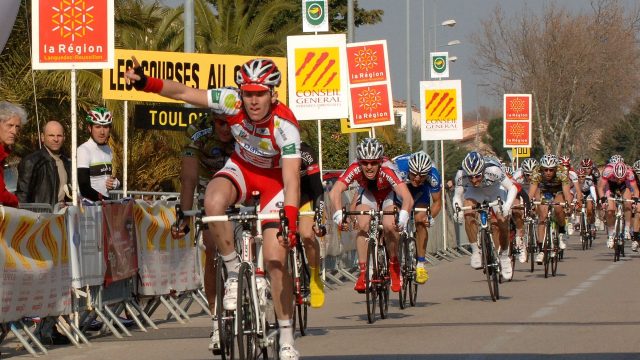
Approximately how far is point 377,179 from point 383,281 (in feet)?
3.99

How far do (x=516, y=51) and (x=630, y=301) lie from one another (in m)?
59.2

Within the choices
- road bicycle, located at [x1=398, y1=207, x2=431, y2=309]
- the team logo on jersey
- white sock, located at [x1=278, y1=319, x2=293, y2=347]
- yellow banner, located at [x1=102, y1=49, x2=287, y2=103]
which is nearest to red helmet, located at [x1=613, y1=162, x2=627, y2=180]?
yellow banner, located at [x1=102, y1=49, x2=287, y2=103]

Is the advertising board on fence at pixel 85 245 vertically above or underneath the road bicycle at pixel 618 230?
above

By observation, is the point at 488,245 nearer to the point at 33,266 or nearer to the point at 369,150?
the point at 369,150

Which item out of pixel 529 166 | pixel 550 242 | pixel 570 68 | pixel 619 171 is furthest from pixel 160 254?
pixel 570 68

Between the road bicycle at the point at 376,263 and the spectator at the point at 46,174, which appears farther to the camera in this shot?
the road bicycle at the point at 376,263

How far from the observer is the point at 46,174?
1373cm

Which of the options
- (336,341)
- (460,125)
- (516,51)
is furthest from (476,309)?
(516,51)

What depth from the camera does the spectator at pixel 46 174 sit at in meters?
13.6

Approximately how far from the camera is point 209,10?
42.4 m

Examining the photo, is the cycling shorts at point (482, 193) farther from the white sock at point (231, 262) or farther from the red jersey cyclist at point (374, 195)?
the white sock at point (231, 262)

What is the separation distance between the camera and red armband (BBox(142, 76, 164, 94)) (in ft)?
31.4

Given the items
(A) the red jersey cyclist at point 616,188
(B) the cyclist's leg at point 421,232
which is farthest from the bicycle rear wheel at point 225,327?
(A) the red jersey cyclist at point 616,188

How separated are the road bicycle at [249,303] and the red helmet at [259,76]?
2.58 feet
